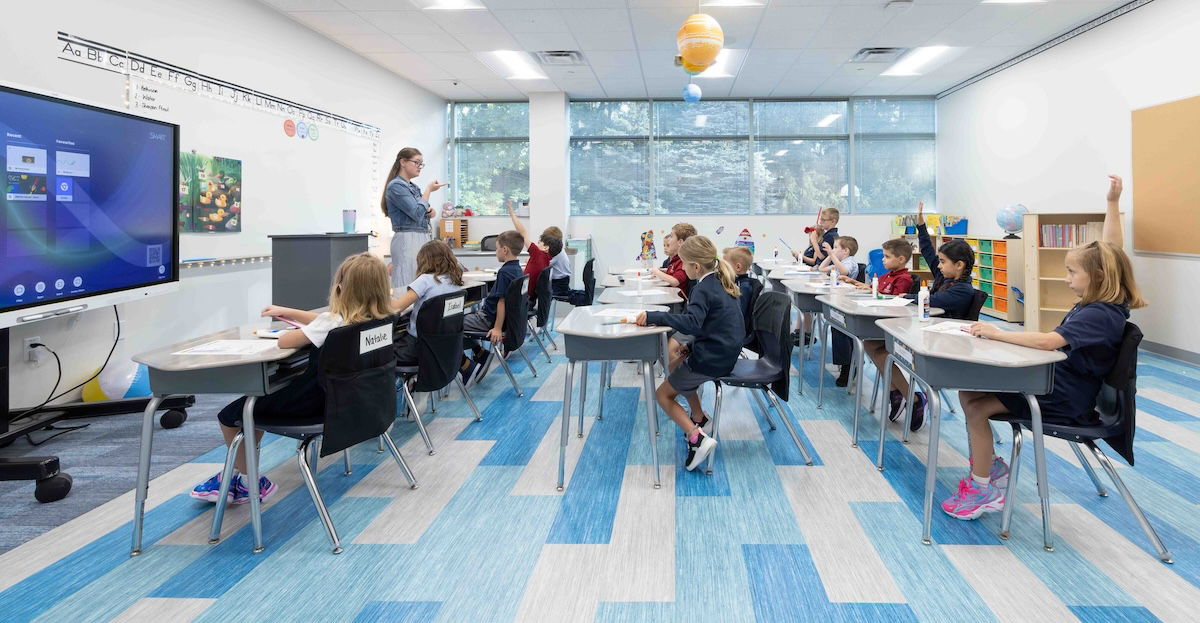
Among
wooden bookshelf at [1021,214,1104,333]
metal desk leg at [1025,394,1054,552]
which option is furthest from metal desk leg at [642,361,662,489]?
wooden bookshelf at [1021,214,1104,333]

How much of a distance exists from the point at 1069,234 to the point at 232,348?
730cm

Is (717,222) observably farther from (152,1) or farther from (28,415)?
(28,415)

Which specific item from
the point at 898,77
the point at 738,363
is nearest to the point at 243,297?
the point at 738,363

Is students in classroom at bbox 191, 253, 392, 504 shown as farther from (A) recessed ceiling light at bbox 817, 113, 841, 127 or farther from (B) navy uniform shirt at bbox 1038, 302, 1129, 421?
(A) recessed ceiling light at bbox 817, 113, 841, 127

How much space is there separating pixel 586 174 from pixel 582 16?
4.65 meters

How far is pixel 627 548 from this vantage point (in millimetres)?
2473

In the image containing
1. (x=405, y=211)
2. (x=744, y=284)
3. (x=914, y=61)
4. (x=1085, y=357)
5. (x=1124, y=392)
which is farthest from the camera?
(x=914, y=61)

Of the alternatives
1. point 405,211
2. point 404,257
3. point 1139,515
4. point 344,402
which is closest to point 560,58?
point 405,211

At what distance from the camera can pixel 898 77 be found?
9.02 meters

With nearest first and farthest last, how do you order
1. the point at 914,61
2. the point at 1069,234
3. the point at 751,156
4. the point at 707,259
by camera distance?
1. the point at 707,259
2. the point at 1069,234
3. the point at 914,61
4. the point at 751,156

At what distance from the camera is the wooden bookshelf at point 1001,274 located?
24.6ft

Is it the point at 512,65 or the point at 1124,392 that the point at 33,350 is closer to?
the point at 1124,392

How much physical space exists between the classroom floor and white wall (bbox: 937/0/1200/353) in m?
3.12

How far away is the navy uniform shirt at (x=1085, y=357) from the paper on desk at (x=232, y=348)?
287cm
